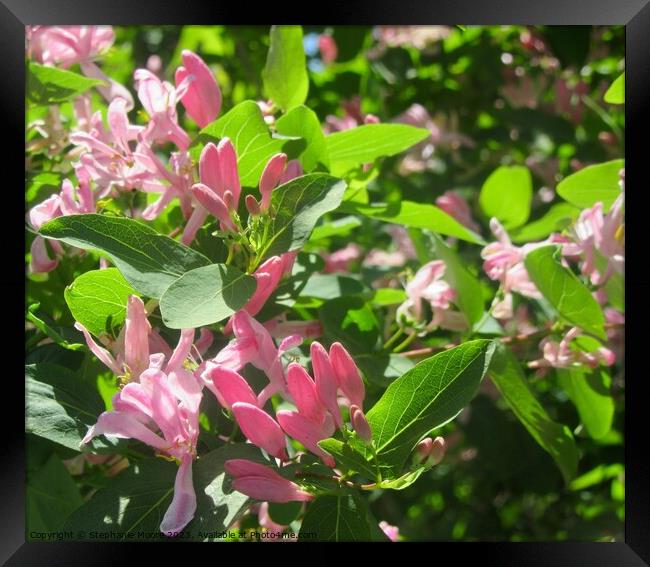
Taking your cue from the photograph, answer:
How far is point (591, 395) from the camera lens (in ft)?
3.47

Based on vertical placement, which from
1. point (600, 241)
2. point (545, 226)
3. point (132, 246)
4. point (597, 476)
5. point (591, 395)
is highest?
point (132, 246)

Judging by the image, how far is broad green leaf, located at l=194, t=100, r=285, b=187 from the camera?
808 mm

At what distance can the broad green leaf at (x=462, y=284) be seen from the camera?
Answer: 100 cm

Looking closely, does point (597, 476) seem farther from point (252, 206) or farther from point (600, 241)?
point (252, 206)

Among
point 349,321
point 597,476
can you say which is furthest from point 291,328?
point 597,476

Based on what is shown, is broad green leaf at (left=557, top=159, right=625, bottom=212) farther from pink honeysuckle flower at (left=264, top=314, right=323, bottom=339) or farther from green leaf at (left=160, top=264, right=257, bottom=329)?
green leaf at (left=160, top=264, right=257, bottom=329)

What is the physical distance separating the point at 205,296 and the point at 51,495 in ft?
1.15

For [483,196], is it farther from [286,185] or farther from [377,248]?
[286,185]

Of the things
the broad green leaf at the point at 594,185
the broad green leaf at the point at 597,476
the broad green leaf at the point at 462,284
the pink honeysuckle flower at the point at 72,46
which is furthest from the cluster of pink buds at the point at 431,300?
the broad green leaf at the point at 597,476

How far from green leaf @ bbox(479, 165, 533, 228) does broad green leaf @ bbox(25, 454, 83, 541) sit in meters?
0.87

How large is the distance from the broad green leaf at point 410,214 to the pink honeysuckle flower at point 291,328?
157mm

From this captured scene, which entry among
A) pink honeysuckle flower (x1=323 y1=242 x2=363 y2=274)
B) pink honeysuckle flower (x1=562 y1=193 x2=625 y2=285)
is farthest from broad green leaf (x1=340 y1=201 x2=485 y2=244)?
pink honeysuckle flower (x1=323 y1=242 x2=363 y2=274)
